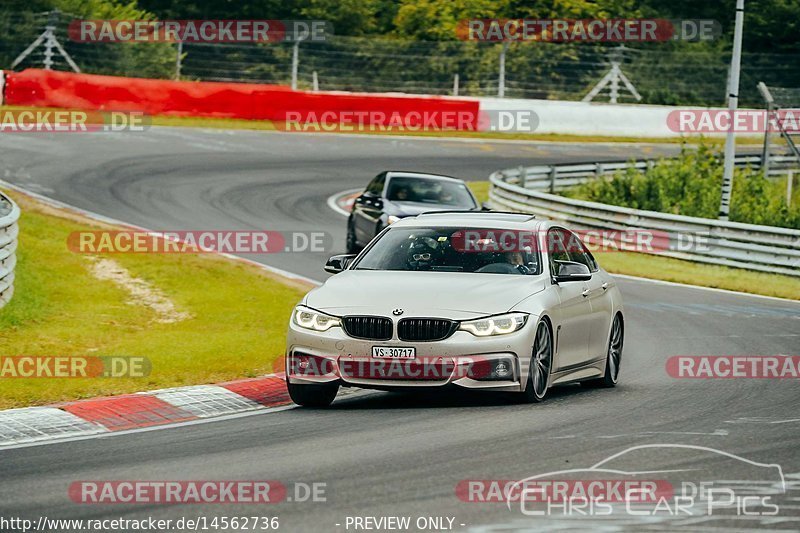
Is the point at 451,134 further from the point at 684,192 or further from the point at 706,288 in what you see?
the point at 706,288

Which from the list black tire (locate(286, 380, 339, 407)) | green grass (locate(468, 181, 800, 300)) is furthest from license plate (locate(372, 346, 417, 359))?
green grass (locate(468, 181, 800, 300))

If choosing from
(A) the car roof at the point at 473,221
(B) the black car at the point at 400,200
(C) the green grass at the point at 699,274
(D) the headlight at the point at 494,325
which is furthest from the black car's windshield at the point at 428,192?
(D) the headlight at the point at 494,325

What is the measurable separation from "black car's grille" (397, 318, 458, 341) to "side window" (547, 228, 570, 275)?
1.64 m

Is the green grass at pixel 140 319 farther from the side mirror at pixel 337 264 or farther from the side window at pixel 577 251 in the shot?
the side window at pixel 577 251

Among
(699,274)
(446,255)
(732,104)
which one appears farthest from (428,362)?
(732,104)

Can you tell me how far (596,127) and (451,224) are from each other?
121 ft

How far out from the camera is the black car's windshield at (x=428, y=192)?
2425cm

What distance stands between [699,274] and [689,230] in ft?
7.22

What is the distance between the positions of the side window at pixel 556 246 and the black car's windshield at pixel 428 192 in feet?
35.9

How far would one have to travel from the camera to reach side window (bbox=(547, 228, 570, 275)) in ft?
41.2

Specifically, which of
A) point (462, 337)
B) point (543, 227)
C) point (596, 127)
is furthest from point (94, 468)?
point (596, 127)

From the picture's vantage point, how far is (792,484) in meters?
8.41

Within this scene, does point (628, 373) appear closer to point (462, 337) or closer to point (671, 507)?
point (462, 337)

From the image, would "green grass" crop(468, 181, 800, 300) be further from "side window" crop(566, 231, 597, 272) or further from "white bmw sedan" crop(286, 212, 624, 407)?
"white bmw sedan" crop(286, 212, 624, 407)
